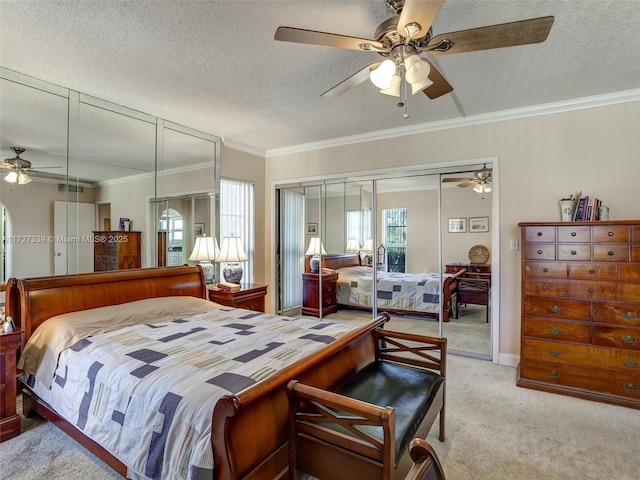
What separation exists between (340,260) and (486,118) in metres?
2.59

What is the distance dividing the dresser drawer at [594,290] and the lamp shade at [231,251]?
345cm

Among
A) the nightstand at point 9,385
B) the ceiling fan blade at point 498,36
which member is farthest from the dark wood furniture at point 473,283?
the nightstand at point 9,385

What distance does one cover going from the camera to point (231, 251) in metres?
4.10

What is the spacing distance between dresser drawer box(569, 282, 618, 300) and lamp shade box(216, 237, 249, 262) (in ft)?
11.3

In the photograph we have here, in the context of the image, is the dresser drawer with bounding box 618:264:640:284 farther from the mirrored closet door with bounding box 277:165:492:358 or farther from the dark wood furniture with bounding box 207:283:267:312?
the dark wood furniture with bounding box 207:283:267:312

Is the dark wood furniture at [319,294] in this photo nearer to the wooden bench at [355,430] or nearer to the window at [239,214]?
the window at [239,214]

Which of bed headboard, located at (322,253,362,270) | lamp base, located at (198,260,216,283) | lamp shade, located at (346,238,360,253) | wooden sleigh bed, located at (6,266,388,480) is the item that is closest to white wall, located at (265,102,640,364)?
lamp shade, located at (346,238,360,253)

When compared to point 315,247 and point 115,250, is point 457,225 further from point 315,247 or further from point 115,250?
point 115,250

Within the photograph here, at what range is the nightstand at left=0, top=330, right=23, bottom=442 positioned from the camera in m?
2.21

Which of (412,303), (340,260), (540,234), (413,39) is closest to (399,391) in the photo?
(413,39)

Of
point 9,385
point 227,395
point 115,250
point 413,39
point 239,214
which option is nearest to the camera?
point 227,395

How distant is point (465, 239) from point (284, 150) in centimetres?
288

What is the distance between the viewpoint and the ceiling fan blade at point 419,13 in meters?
1.38

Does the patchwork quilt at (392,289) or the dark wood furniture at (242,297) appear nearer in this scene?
the dark wood furniture at (242,297)
